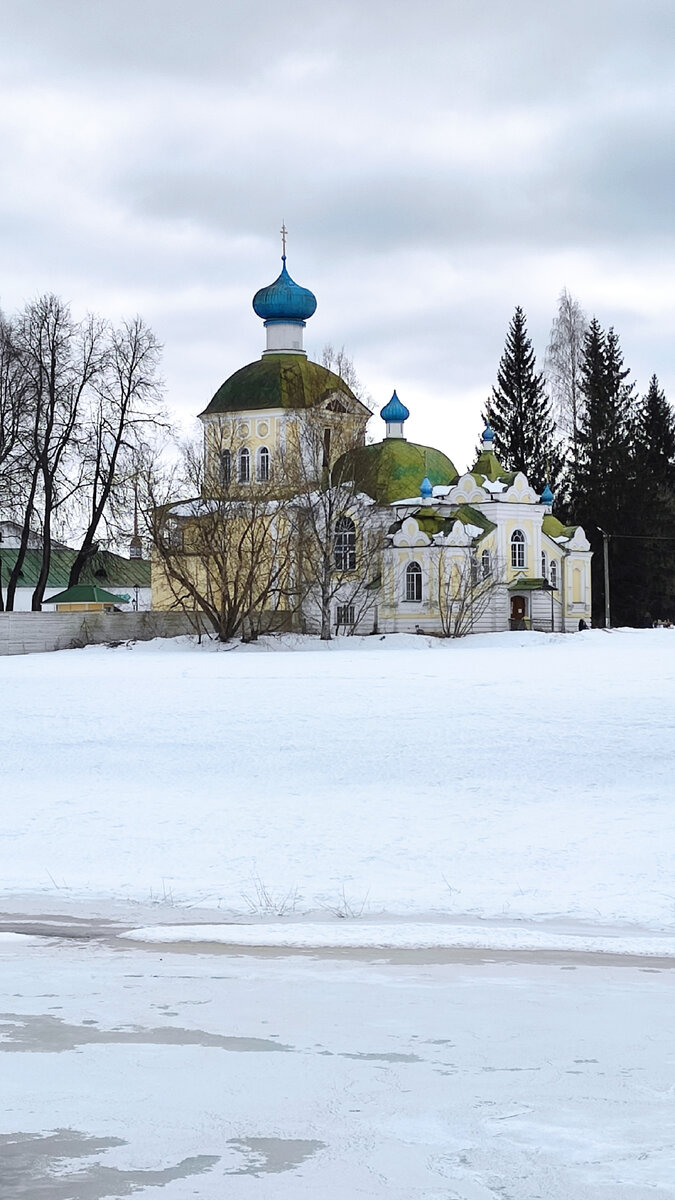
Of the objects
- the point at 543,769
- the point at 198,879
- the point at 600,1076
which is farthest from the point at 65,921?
the point at 543,769

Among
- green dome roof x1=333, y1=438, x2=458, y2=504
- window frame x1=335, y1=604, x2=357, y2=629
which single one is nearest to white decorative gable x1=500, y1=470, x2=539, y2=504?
green dome roof x1=333, y1=438, x2=458, y2=504

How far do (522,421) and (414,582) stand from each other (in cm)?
2807

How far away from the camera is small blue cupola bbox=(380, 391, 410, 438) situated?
70938mm

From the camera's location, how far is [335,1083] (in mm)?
7203

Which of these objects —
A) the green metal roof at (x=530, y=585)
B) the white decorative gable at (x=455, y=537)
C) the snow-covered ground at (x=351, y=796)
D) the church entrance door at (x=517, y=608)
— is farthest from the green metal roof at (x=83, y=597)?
the snow-covered ground at (x=351, y=796)

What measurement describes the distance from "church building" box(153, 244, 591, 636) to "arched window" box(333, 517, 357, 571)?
2.3 inches

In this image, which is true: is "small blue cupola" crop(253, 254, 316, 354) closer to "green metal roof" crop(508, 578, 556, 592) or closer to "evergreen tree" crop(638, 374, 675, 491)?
"green metal roof" crop(508, 578, 556, 592)

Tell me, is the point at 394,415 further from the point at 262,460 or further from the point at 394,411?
the point at 262,460

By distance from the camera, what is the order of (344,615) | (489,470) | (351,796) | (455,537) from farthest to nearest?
(489,470) < (455,537) < (344,615) < (351,796)

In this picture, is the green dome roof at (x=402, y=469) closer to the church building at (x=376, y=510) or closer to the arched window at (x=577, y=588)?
the church building at (x=376, y=510)

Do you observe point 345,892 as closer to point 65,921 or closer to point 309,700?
point 65,921

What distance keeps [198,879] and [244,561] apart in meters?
41.0

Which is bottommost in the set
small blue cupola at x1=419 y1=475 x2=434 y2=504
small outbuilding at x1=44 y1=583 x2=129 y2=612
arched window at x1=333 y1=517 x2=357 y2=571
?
small outbuilding at x1=44 y1=583 x2=129 y2=612

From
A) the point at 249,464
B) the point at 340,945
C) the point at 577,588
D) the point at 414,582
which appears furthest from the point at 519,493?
the point at 340,945
